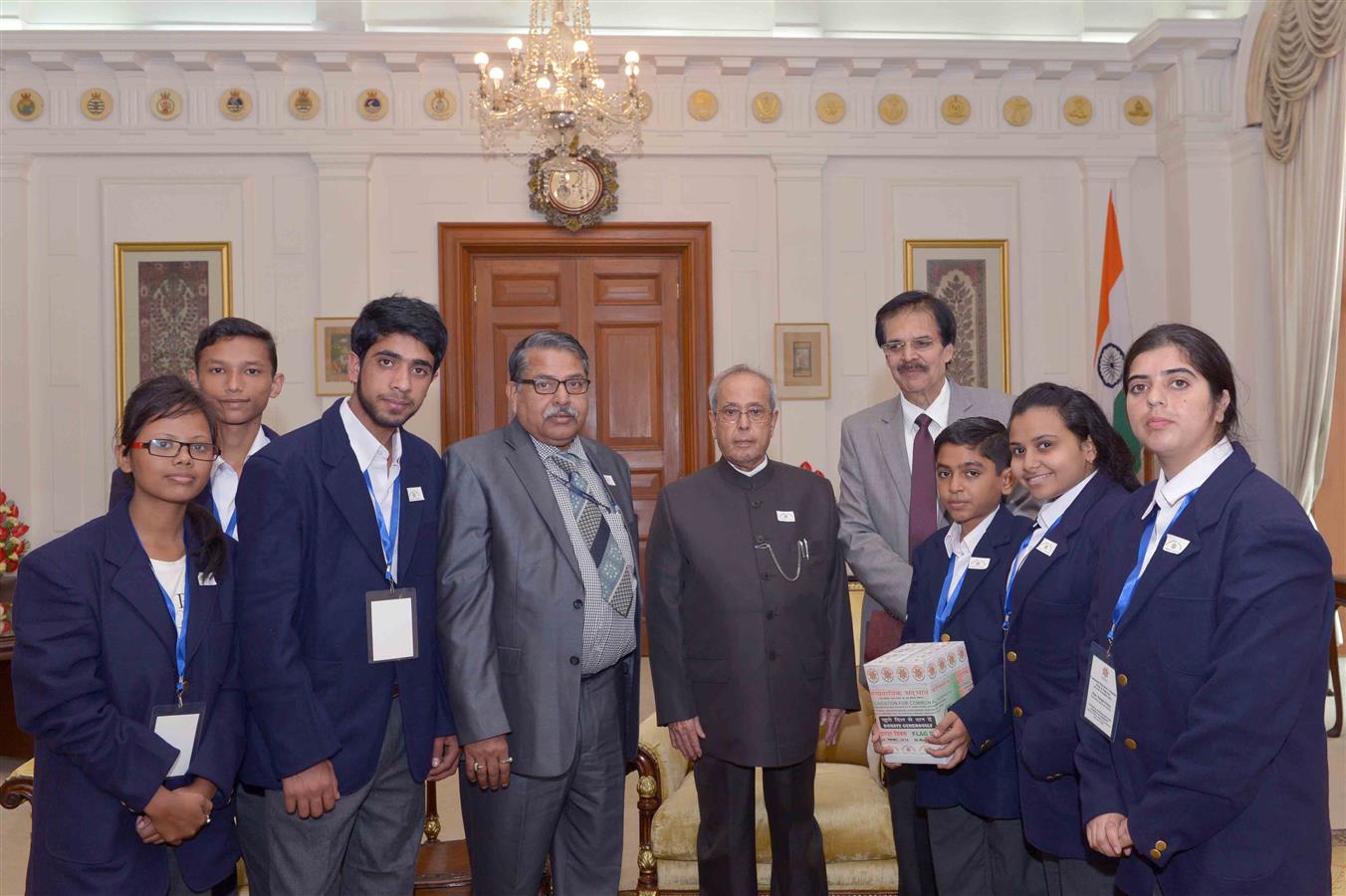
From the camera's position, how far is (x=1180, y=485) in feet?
6.39

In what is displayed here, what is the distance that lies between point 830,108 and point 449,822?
444 cm

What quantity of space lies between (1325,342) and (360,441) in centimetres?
520

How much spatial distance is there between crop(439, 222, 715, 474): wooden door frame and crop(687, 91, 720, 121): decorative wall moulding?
614 millimetres

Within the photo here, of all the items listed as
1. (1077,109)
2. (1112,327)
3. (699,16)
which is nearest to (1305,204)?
(1112,327)

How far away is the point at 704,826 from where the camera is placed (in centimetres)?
284

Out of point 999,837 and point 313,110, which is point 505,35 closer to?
point 313,110

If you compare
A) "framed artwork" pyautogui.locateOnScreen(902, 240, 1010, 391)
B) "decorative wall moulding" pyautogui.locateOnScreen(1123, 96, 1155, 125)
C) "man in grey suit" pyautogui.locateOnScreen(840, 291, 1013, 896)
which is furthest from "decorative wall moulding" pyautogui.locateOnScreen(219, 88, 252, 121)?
"decorative wall moulding" pyautogui.locateOnScreen(1123, 96, 1155, 125)

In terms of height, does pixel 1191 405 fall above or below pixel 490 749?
above

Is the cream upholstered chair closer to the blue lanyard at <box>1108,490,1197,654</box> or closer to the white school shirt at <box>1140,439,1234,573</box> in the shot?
the blue lanyard at <box>1108,490,1197,654</box>

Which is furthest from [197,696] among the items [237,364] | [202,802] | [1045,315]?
[1045,315]

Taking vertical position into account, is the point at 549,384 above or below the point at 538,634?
above

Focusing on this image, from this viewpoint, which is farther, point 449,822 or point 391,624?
point 449,822

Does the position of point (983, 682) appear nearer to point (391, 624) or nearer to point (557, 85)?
point (391, 624)

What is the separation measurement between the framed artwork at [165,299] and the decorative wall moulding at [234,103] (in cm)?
73
